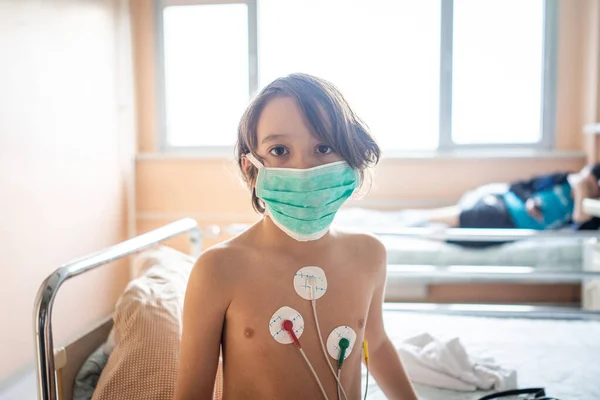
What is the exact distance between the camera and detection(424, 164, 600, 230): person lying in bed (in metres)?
3.07

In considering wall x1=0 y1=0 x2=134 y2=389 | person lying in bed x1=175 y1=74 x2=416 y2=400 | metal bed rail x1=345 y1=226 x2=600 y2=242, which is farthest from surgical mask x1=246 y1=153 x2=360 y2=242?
wall x1=0 y1=0 x2=134 y2=389

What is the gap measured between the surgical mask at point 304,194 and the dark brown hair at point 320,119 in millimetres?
35

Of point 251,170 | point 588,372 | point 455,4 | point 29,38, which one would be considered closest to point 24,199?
point 29,38

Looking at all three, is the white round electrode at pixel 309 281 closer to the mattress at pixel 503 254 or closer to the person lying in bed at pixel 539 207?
the mattress at pixel 503 254

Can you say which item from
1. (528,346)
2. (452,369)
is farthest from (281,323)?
(528,346)

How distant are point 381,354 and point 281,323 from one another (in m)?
0.26

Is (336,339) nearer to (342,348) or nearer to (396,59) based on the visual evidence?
(342,348)

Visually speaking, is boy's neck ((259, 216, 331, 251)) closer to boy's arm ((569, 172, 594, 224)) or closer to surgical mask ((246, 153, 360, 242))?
surgical mask ((246, 153, 360, 242))

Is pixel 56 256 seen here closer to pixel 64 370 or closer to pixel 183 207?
pixel 183 207

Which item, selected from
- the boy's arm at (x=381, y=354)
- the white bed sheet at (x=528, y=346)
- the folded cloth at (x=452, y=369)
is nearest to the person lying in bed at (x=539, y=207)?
the white bed sheet at (x=528, y=346)

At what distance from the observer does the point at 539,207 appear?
3217 mm

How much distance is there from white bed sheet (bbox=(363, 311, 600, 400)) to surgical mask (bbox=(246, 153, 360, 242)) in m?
0.72

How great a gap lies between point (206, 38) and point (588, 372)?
3578 mm

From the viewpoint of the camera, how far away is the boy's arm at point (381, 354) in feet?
3.59
